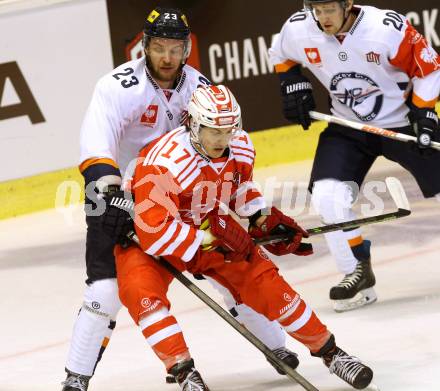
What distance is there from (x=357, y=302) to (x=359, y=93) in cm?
80

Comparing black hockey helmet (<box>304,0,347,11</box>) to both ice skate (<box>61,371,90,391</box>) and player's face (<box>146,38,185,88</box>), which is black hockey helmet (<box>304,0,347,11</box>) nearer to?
player's face (<box>146,38,185,88</box>)

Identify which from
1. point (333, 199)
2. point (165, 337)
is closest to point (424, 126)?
point (333, 199)

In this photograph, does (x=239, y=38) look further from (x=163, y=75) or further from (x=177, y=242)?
(x=177, y=242)

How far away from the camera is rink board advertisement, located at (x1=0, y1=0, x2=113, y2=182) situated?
6559mm

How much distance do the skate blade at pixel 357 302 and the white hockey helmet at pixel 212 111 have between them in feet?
4.32

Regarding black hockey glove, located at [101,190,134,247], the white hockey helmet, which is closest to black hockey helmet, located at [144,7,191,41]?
the white hockey helmet

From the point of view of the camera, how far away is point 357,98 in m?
4.94

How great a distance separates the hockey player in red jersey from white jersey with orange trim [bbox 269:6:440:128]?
111 cm

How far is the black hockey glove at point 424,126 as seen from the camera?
4754mm

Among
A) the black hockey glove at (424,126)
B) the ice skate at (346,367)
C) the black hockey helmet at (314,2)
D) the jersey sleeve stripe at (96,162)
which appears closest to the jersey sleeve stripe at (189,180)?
the jersey sleeve stripe at (96,162)

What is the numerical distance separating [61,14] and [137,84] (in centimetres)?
260

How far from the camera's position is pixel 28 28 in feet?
21.5

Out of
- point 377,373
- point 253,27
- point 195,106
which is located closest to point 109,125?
point 195,106

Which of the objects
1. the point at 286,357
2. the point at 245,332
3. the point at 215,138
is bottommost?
the point at 286,357
